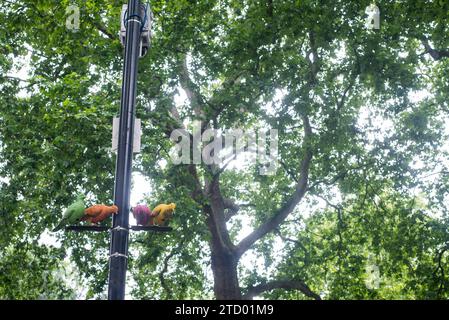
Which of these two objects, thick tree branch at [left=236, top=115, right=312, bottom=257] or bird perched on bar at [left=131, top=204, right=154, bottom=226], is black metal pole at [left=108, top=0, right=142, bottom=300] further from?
thick tree branch at [left=236, top=115, right=312, bottom=257]

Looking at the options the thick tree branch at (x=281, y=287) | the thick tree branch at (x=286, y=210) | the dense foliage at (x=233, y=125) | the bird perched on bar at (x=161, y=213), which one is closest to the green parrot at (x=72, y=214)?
the bird perched on bar at (x=161, y=213)

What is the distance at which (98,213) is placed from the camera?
530 cm

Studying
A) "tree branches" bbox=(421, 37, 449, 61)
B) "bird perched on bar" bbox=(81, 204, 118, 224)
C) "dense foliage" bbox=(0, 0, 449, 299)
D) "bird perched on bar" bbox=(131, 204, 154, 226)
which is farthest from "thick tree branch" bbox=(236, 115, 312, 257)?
"bird perched on bar" bbox=(81, 204, 118, 224)

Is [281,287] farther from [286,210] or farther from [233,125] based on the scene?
[233,125]

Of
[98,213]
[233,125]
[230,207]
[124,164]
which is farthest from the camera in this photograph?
[230,207]

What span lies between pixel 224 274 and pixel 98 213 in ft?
40.5

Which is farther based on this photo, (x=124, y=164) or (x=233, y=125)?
(x=233, y=125)

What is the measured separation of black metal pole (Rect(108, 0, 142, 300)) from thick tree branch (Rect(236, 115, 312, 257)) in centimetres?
1129

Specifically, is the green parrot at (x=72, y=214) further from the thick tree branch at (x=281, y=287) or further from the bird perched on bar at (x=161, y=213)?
the thick tree branch at (x=281, y=287)

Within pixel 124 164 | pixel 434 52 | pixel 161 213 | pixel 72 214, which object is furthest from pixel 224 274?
pixel 124 164

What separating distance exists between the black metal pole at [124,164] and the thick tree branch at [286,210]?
11.3m

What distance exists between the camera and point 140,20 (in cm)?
588

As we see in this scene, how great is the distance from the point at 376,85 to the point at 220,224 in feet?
20.2
